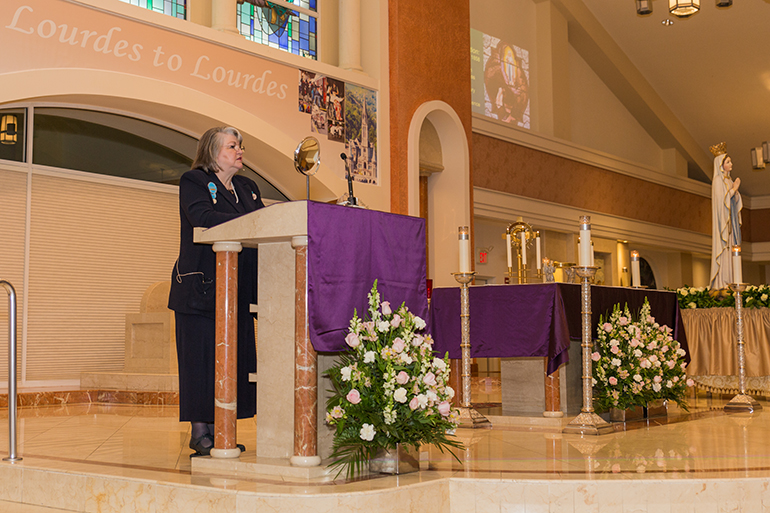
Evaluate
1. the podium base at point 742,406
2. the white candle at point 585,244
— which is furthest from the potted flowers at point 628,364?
the podium base at point 742,406

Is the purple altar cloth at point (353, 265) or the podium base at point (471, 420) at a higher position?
the purple altar cloth at point (353, 265)

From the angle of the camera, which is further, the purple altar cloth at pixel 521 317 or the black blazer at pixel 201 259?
the purple altar cloth at pixel 521 317

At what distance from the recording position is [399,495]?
2953 millimetres

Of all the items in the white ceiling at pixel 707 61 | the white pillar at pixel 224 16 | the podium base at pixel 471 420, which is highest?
the white ceiling at pixel 707 61

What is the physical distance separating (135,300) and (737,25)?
12122 millimetres

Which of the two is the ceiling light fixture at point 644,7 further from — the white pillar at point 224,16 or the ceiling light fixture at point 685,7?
the white pillar at point 224,16

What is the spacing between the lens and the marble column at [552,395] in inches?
221

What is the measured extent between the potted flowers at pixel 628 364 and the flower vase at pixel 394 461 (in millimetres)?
2612

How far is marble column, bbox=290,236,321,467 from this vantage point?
10.5 feet

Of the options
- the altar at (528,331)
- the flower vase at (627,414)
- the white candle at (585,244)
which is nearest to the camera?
the white candle at (585,244)

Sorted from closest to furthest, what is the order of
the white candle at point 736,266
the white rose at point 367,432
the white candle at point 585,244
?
the white rose at point 367,432 → the white candle at point 585,244 → the white candle at point 736,266

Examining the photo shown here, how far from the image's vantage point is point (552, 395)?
5.64 m

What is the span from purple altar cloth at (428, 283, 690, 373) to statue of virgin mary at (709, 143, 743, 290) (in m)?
3.18

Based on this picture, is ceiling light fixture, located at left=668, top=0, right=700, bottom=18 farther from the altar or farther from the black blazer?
the black blazer
